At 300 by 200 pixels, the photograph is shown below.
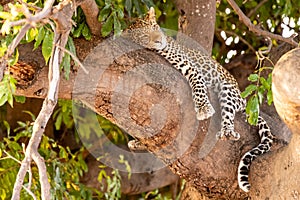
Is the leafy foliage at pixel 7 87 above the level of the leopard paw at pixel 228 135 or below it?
above

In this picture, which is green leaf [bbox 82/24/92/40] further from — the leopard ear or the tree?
the leopard ear

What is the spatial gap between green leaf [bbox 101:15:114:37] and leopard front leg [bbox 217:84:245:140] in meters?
0.65

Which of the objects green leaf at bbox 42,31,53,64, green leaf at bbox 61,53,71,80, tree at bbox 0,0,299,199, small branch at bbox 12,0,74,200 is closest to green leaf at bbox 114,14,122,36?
tree at bbox 0,0,299,199

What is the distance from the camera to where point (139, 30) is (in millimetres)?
3855

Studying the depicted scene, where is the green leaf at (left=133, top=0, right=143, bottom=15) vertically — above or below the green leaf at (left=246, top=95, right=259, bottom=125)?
above

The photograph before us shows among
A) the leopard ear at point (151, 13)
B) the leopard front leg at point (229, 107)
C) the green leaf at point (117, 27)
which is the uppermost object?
the green leaf at point (117, 27)

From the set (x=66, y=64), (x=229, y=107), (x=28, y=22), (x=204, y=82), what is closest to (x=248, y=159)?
(x=229, y=107)

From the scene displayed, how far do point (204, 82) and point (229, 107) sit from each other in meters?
0.21

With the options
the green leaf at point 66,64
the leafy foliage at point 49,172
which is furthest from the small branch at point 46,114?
the leafy foliage at point 49,172

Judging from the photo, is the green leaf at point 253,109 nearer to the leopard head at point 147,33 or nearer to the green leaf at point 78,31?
the leopard head at point 147,33

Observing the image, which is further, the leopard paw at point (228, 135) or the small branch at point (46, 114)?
the leopard paw at point (228, 135)

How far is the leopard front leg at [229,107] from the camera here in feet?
11.1

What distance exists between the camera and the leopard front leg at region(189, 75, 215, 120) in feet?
11.1

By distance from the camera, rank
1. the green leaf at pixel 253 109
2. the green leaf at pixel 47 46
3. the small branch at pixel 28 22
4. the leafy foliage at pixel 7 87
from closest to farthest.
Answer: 1. the small branch at pixel 28 22
2. the leafy foliage at pixel 7 87
3. the green leaf at pixel 47 46
4. the green leaf at pixel 253 109
